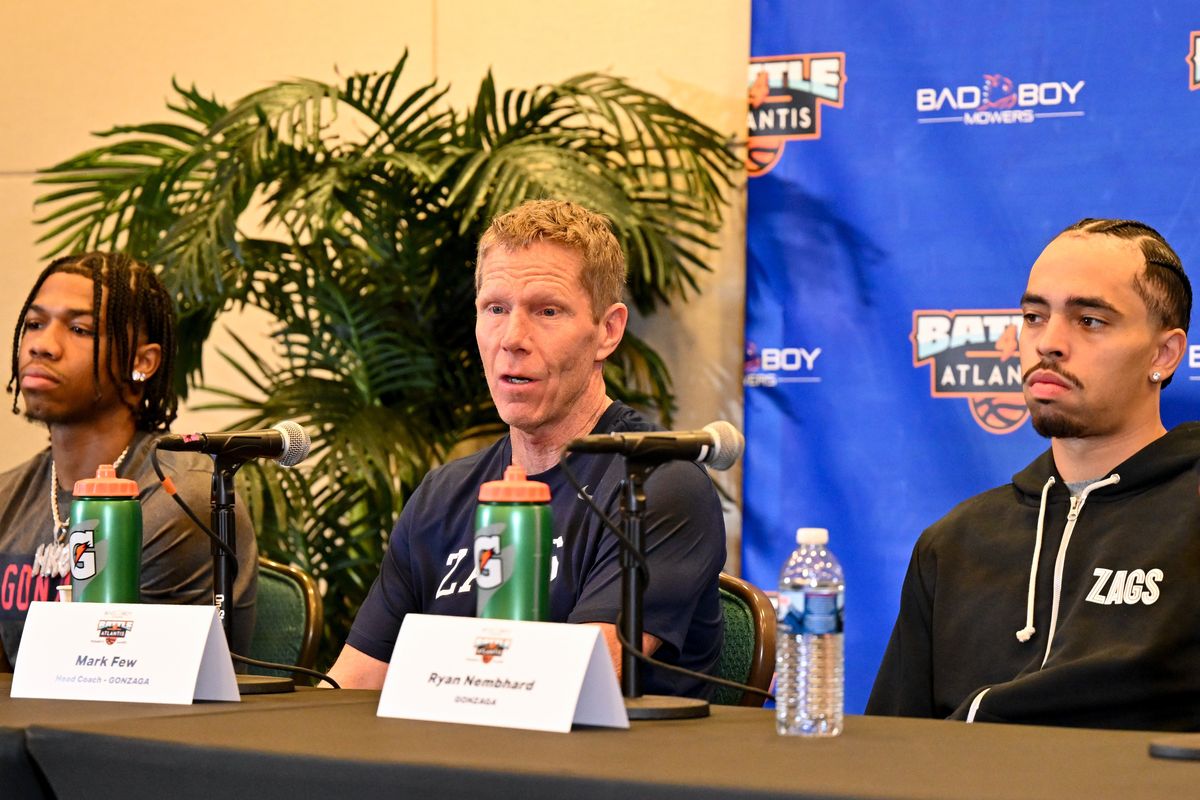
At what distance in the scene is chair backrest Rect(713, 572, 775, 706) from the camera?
189cm

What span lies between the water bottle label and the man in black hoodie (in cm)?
59

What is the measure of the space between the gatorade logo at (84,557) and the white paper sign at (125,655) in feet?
0.20

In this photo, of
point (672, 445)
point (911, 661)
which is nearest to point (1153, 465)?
point (911, 661)

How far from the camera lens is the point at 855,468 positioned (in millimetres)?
3342

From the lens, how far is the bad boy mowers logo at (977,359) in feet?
10.6

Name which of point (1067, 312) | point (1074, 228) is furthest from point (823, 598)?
point (1074, 228)

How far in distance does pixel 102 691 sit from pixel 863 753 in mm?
746

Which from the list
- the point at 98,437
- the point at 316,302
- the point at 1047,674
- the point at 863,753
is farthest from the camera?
the point at 316,302

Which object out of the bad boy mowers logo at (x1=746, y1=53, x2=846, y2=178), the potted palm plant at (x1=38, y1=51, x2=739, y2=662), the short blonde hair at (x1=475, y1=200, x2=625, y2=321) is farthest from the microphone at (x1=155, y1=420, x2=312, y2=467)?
the bad boy mowers logo at (x1=746, y1=53, x2=846, y2=178)

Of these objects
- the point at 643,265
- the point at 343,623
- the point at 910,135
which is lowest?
the point at 343,623

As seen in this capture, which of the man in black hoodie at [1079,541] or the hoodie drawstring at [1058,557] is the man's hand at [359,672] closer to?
the man in black hoodie at [1079,541]

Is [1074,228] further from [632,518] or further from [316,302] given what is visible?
[316,302]

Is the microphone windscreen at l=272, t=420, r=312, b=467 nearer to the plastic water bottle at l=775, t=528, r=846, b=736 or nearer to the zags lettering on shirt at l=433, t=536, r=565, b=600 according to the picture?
the zags lettering on shirt at l=433, t=536, r=565, b=600

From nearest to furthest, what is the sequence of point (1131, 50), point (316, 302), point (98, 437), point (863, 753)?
point (863, 753), point (98, 437), point (1131, 50), point (316, 302)
